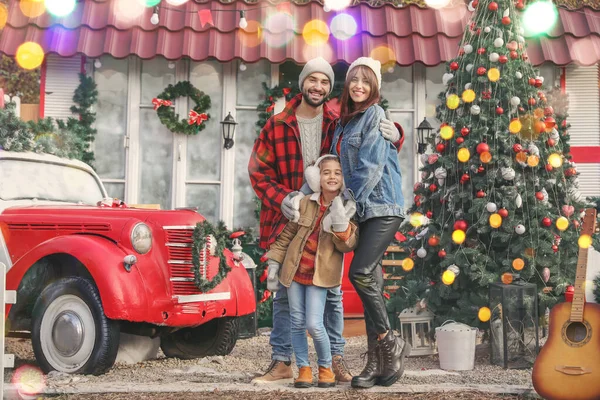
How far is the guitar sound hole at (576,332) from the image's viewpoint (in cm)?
448

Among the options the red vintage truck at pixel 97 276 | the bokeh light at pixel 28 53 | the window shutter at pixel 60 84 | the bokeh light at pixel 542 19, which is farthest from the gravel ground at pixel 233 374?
the bokeh light at pixel 542 19

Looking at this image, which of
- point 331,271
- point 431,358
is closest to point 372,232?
point 331,271

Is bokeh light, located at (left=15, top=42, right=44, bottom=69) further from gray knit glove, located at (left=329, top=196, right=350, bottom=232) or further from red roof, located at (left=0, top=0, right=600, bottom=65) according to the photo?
gray knit glove, located at (left=329, top=196, right=350, bottom=232)

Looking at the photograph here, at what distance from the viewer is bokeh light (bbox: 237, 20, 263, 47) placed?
29.5ft

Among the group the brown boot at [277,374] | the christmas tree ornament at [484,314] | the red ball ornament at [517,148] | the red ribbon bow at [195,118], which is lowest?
the brown boot at [277,374]

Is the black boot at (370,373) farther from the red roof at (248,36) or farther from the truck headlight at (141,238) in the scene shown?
the red roof at (248,36)

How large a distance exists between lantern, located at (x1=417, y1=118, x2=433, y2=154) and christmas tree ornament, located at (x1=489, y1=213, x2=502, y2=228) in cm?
316

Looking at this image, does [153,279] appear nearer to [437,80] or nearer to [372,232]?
[372,232]

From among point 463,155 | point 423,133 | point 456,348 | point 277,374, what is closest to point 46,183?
point 277,374

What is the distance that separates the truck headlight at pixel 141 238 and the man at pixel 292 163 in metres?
1.06

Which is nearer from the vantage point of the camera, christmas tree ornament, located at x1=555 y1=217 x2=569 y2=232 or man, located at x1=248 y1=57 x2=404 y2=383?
man, located at x1=248 y1=57 x2=404 y2=383

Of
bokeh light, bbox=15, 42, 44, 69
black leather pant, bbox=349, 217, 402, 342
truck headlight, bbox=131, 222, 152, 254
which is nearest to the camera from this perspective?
black leather pant, bbox=349, 217, 402, 342

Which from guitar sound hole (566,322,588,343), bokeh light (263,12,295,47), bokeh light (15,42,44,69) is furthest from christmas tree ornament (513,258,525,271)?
bokeh light (15,42,44,69)

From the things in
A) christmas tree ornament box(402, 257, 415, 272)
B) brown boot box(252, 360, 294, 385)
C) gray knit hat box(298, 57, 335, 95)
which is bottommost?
brown boot box(252, 360, 294, 385)
